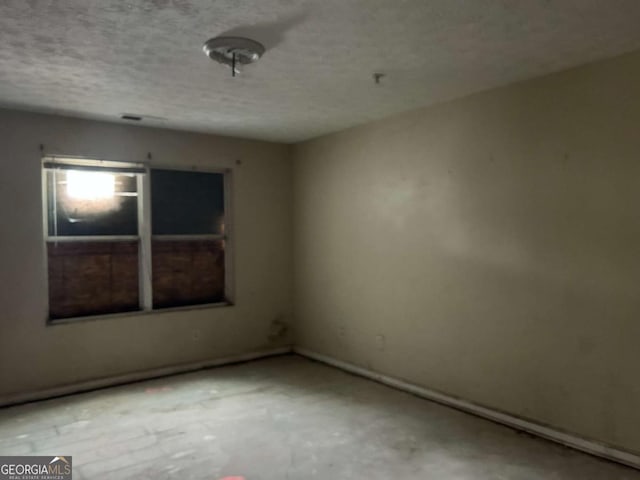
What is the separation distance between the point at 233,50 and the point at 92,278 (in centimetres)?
286

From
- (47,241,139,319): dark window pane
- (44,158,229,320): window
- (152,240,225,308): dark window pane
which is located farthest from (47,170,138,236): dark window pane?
(152,240,225,308): dark window pane

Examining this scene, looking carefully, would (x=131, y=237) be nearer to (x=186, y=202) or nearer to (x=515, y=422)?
(x=186, y=202)

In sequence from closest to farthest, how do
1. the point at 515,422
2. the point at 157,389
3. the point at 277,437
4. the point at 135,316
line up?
the point at 277,437 → the point at 515,422 → the point at 157,389 → the point at 135,316

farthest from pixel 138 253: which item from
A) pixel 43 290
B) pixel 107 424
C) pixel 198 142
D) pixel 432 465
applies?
pixel 432 465

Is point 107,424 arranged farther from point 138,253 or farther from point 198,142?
point 198,142

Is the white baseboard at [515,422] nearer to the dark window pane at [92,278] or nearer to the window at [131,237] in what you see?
the window at [131,237]

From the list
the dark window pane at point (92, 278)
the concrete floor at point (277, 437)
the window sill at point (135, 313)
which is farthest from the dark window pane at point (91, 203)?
the concrete floor at point (277, 437)

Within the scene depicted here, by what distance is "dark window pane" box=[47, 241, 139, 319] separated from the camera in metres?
4.29

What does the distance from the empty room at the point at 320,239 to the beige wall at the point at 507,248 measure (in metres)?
0.02

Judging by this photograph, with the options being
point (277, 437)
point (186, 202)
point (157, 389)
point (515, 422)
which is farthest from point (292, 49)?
point (157, 389)

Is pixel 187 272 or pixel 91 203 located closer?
pixel 91 203

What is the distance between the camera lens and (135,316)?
15.1ft

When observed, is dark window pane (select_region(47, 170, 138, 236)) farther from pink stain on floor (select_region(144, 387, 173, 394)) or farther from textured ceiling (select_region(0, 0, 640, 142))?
pink stain on floor (select_region(144, 387, 173, 394))

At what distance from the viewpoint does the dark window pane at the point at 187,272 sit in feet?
15.9
